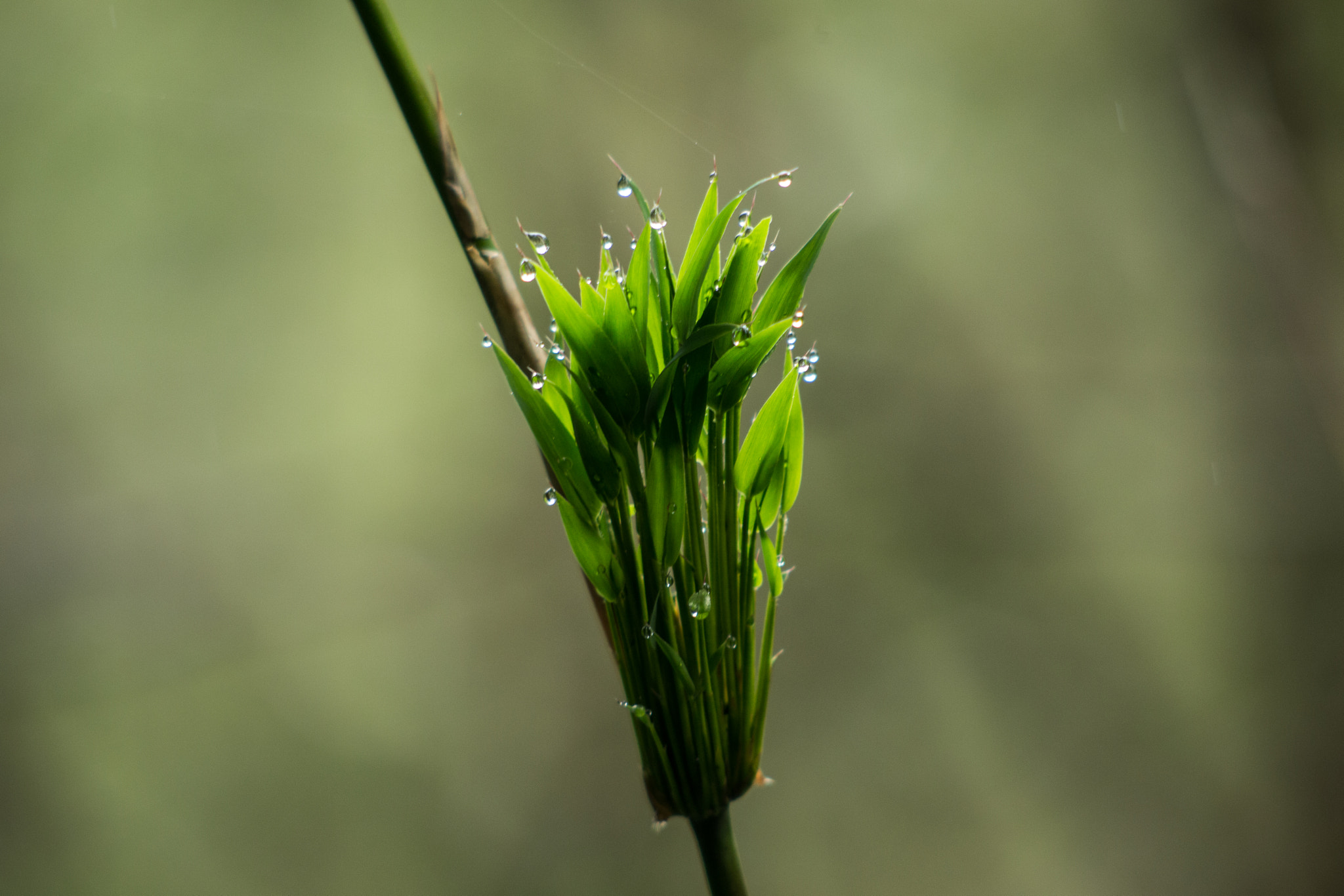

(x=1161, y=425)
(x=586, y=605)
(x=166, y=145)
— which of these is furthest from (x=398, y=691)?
(x=1161, y=425)

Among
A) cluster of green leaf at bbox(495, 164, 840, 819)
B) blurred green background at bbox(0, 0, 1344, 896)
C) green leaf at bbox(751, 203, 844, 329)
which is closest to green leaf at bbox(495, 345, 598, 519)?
cluster of green leaf at bbox(495, 164, 840, 819)

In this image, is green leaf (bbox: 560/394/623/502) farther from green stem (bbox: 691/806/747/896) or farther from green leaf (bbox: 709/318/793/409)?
green stem (bbox: 691/806/747/896)

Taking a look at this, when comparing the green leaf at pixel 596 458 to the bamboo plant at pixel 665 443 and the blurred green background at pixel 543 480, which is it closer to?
the bamboo plant at pixel 665 443

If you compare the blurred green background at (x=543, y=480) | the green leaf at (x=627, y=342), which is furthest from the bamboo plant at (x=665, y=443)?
the blurred green background at (x=543, y=480)

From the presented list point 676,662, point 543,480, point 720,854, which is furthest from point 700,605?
point 543,480

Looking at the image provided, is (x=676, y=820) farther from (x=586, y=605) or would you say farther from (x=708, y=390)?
(x=708, y=390)
